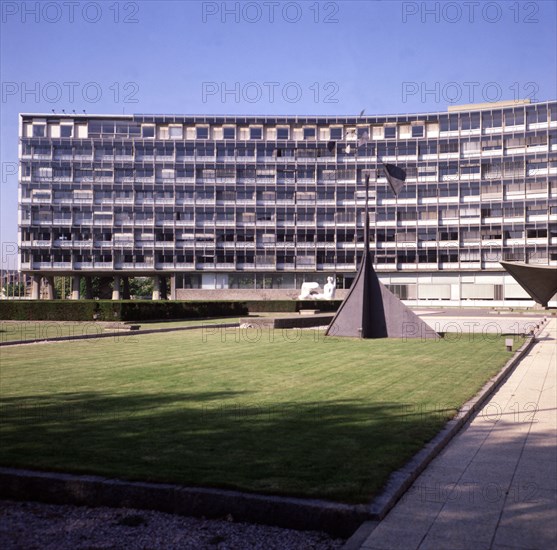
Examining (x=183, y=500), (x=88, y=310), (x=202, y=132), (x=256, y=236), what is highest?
(x=202, y=132)

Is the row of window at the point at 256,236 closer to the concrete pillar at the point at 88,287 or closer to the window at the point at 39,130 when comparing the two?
the concrete pillar at the point at 88,287

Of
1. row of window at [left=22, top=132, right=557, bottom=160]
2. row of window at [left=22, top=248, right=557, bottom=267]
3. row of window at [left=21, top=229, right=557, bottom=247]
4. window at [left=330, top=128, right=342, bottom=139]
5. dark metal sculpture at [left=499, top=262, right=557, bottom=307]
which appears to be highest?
window at [left=330, top=128, right=342, bottom=139]

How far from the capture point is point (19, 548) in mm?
5379

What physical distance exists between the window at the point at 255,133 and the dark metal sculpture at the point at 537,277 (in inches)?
2234

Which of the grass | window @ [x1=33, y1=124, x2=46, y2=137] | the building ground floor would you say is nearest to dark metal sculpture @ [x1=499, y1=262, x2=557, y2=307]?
the grass

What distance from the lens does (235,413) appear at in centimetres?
1008

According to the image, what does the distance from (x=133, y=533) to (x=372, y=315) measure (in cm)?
2279

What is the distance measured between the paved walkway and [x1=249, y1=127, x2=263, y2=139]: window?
265 ft

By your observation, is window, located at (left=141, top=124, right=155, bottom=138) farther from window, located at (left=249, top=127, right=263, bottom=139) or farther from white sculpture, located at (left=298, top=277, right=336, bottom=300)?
white sculpture, located at (left=298, top=277, right=336, bottom=300)

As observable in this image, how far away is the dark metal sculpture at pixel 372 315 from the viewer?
2722 centimetres

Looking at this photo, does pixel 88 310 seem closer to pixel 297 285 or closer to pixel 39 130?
pixel 297 285

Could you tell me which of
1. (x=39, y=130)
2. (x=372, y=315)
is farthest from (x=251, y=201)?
(x=372, y=315)

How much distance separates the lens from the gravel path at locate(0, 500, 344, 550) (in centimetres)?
543

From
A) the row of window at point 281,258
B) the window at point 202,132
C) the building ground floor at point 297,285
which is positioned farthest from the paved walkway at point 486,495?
the window at point 202,132
